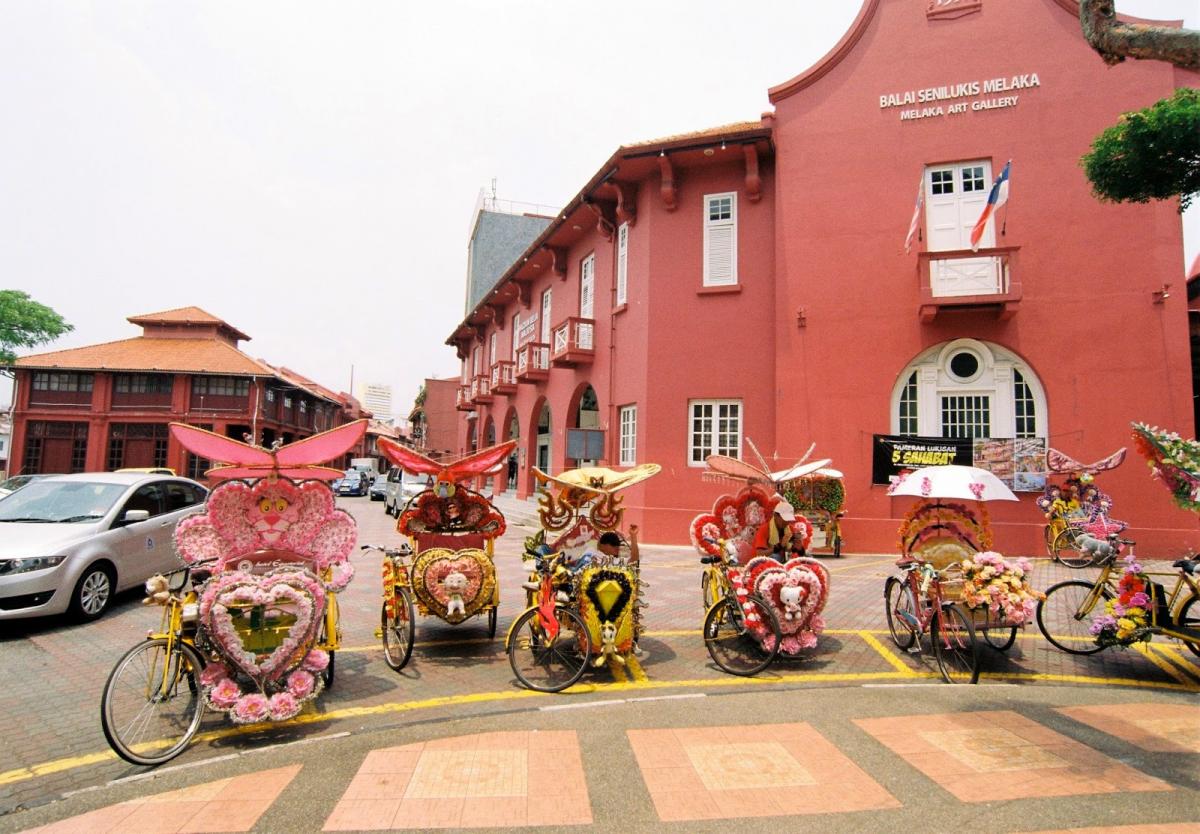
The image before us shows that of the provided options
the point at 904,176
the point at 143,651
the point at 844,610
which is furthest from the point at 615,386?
the point at 143,651

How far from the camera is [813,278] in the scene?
1464cm

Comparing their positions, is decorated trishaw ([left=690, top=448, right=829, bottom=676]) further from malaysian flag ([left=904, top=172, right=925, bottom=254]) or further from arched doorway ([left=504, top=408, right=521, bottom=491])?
arched doorway ([left=504, top=408, right=521, bottom=491])

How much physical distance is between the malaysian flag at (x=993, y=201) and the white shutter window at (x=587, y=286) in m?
9.92

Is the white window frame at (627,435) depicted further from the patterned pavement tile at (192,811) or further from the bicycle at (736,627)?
the patterned pavement tile at (192,811)

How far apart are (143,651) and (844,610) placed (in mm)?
7786

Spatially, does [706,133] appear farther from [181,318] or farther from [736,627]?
[181,318]

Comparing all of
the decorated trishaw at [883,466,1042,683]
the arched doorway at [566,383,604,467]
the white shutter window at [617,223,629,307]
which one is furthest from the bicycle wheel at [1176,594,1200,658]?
the white shutter window at [617,223,629,307]

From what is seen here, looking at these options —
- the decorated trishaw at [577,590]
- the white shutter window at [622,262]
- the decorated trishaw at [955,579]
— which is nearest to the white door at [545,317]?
the white shutter window at [622,262]

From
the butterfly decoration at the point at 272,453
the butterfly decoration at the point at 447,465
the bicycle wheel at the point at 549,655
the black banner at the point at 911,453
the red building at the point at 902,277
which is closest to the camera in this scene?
the butterfly decoration at the point at 272,453

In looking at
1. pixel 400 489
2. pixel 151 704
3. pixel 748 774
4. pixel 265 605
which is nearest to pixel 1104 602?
pixel 748 774

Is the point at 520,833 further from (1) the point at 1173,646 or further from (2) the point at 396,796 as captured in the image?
(1) the point at 1173,646

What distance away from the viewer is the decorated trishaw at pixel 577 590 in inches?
232

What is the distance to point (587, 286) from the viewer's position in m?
20.2

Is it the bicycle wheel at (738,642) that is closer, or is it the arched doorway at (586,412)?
the bicycle wheel at (738,642)
